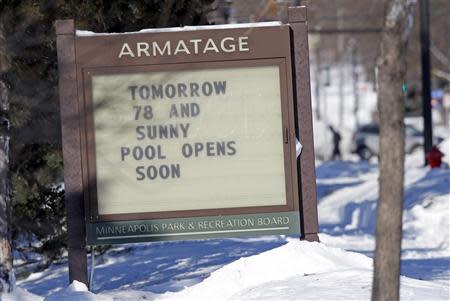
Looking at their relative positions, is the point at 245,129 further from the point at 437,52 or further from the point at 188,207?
the point at 437,52

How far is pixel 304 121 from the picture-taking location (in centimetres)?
973

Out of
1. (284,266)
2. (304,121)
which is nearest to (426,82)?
(304,121)

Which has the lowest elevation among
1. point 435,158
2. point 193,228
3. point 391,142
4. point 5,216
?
point 435,158

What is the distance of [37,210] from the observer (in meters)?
12.2

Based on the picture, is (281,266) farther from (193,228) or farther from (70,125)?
(70,125)

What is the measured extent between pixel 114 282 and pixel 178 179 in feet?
8.30

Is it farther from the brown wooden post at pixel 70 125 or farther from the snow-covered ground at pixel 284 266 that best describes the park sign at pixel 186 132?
the snow-covered ground at pixel 284 266

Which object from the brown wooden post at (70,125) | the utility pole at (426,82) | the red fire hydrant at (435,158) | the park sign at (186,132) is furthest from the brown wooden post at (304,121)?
the utility pole at (426,82)

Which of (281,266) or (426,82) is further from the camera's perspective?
(426,82)

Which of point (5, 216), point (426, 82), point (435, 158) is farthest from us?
point (426, 82)

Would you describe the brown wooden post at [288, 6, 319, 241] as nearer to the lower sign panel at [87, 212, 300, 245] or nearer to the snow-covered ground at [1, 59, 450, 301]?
the lower sign panel at [87, 212, 300, 245]

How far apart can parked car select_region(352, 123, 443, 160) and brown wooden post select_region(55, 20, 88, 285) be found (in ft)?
123

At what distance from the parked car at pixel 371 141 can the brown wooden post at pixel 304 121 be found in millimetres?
36953

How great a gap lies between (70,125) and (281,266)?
2351mm
